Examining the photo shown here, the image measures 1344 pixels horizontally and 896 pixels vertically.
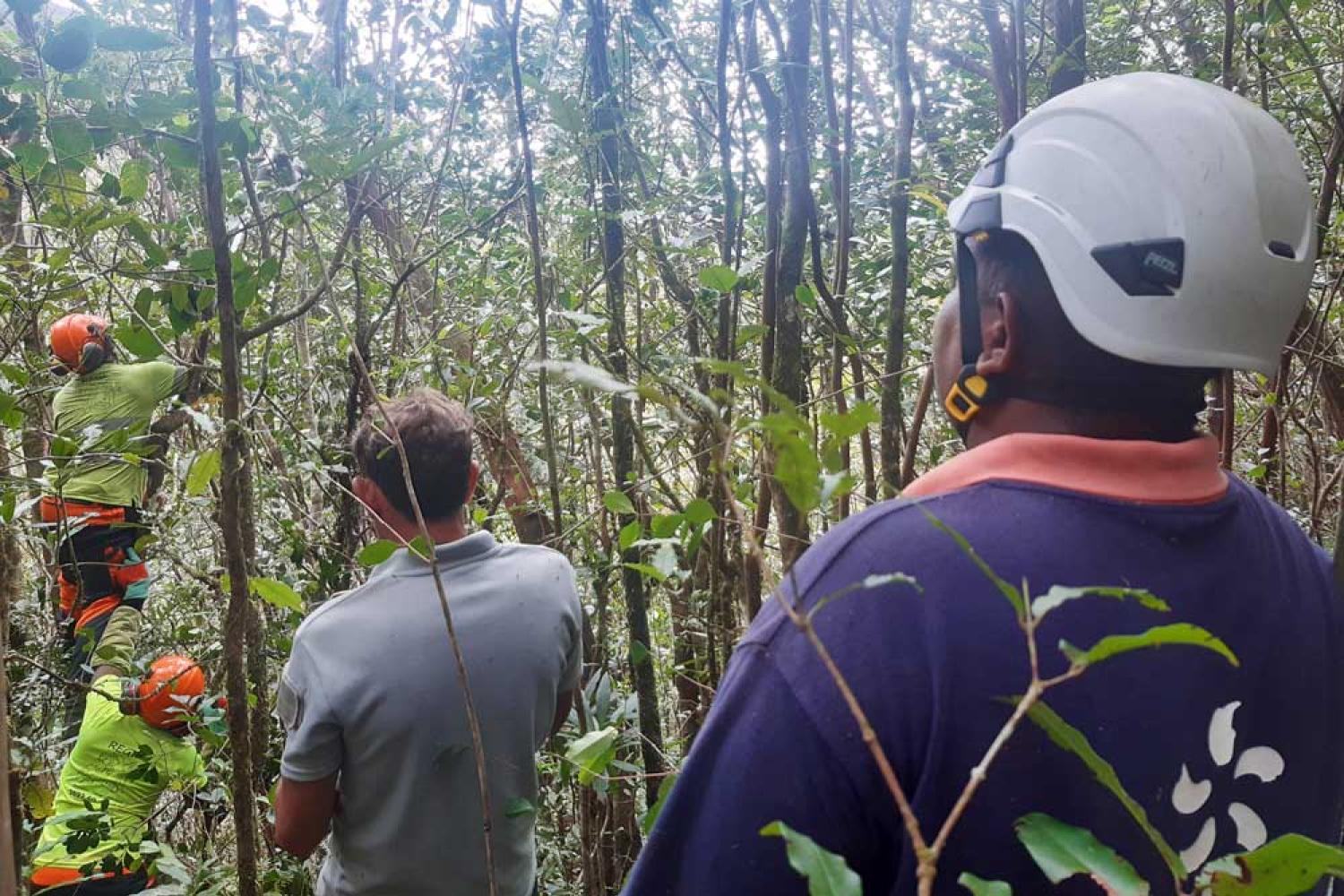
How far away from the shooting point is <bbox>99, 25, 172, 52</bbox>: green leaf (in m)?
1.41

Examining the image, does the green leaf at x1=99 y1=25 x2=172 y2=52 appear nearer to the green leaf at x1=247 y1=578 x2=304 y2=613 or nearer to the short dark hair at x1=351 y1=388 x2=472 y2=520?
the short dark hair at x1=351 y1=388 x2=472 y2=520

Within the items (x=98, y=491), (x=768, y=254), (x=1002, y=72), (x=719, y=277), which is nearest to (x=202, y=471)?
(x=719, y=277)

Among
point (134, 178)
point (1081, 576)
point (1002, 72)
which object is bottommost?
point (1081, 576)

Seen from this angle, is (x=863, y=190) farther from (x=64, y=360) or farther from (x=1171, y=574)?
(x=64, y=360)

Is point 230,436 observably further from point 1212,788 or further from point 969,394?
point 1212,788

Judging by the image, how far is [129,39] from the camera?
4.69ft

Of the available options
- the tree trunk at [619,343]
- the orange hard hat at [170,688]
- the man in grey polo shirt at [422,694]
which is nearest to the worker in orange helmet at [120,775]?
the orange hard hat at [170,688]

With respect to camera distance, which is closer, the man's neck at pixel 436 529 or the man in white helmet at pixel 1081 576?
the man in white helmet at pixel 1081 576

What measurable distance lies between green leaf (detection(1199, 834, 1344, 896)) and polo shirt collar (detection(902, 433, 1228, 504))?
0.29 meters

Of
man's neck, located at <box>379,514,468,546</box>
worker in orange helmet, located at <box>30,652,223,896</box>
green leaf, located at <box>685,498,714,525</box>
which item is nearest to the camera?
green leaf, located at <box>685,498,714,525</box>

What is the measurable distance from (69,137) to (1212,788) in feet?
5.45

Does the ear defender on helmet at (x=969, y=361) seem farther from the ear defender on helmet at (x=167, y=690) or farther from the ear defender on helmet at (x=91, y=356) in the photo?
the ear defender on helmet at (x=91, y=356)

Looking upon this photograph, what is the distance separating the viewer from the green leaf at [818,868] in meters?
0.47


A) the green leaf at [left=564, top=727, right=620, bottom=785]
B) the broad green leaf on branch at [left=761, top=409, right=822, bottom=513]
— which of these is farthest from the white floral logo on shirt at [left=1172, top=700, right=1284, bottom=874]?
the green leaf at [left=564, top=727, right=620, bottom=785]
